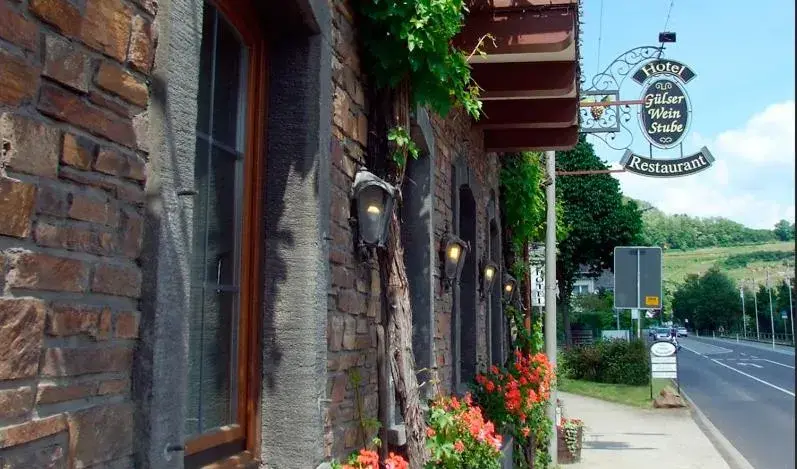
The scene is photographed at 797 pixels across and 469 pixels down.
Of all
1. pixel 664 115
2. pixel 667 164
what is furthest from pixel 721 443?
pixel 664 115

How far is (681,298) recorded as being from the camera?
122 meters

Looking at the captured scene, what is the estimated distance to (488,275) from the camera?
8.25m

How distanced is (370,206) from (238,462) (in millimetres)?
1424

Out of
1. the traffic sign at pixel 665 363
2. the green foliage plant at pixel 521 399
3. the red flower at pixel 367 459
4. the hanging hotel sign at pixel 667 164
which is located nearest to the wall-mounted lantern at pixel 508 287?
the green foliage plant at pixel 521 399

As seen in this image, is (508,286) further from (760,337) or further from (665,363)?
(760,337)

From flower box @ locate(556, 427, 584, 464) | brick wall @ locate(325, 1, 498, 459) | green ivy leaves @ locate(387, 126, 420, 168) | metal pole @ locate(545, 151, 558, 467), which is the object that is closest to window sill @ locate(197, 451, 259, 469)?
brick wall @ locate(325, 1, 498, 459)

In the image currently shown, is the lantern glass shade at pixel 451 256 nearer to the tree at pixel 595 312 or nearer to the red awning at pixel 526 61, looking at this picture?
the red awning at pixel 526 61

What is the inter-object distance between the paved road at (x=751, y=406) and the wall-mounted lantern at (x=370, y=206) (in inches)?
106

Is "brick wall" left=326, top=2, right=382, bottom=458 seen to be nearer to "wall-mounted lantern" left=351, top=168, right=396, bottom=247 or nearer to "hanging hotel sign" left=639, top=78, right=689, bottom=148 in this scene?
"wall-mounted lantern" left=351, top=168, right=396, bottom=247

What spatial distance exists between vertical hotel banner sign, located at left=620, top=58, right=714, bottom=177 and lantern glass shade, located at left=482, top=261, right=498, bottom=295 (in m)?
4.59

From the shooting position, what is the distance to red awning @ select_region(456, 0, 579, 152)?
5855 mm

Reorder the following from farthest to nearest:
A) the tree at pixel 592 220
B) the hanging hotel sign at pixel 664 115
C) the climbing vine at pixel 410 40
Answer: the tree at pixel 592 220
the hanging hotel sign at pixel 664 115
the climbing vine at pixel 410 40

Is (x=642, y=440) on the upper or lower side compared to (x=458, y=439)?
lower

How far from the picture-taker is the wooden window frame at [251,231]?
10.3 ft
